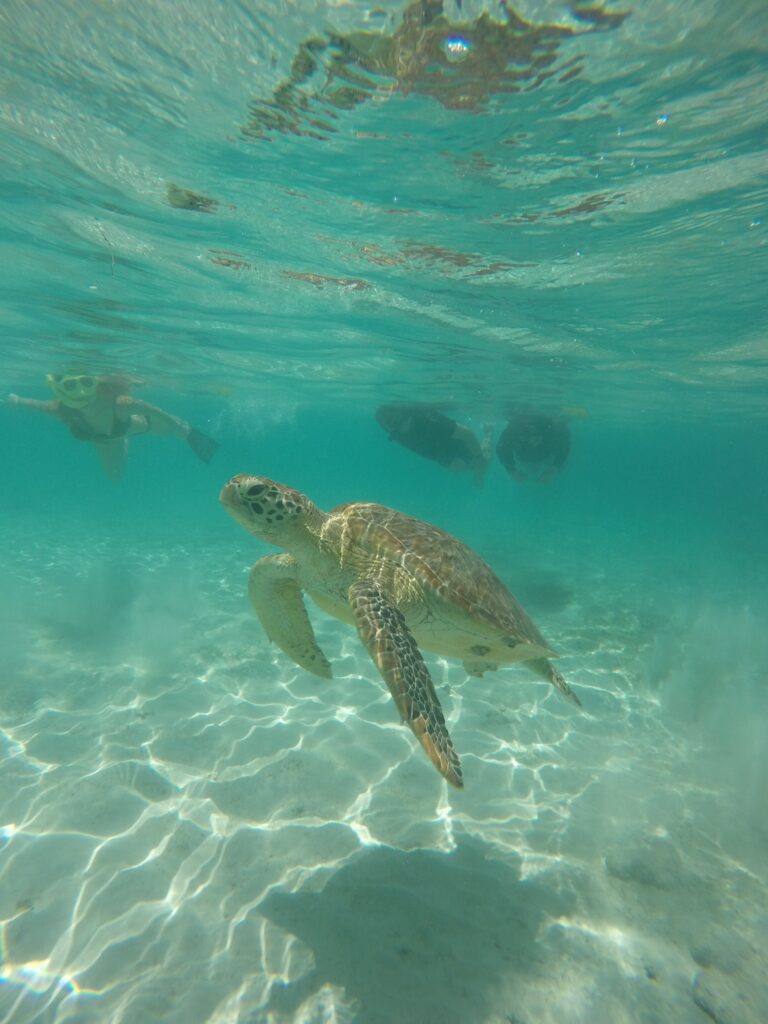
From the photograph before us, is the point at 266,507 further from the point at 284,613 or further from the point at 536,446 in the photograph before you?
the point at 536,446

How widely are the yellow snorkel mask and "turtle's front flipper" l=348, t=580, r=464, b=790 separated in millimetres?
15584

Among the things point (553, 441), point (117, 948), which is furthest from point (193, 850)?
point (553, 441)

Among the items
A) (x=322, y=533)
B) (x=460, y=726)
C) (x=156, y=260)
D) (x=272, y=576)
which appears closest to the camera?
(x=322, y=533)

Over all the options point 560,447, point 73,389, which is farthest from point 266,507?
point 560,447

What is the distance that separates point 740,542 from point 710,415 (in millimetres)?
12423

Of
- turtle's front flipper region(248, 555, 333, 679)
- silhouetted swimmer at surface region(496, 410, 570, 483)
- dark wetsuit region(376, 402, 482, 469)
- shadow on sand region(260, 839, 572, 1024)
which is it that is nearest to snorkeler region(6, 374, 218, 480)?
dark wetsuit region(376, 402, 482, 469)

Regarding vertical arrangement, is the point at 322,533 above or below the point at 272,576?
above

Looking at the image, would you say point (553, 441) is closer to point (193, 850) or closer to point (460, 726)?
point (460, 726)

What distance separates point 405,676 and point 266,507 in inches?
78.5

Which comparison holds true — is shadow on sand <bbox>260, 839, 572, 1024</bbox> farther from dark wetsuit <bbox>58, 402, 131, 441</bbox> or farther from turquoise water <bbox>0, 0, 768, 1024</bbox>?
dark wetsuit <bbox>58, 402, 131, 441</bbox>

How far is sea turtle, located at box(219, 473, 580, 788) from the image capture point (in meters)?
4.28

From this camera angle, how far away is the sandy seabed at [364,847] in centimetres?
388

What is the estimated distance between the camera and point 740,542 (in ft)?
133

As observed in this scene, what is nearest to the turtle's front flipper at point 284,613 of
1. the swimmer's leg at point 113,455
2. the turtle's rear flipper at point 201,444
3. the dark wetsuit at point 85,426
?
the dark wetsuit at point 85,426
